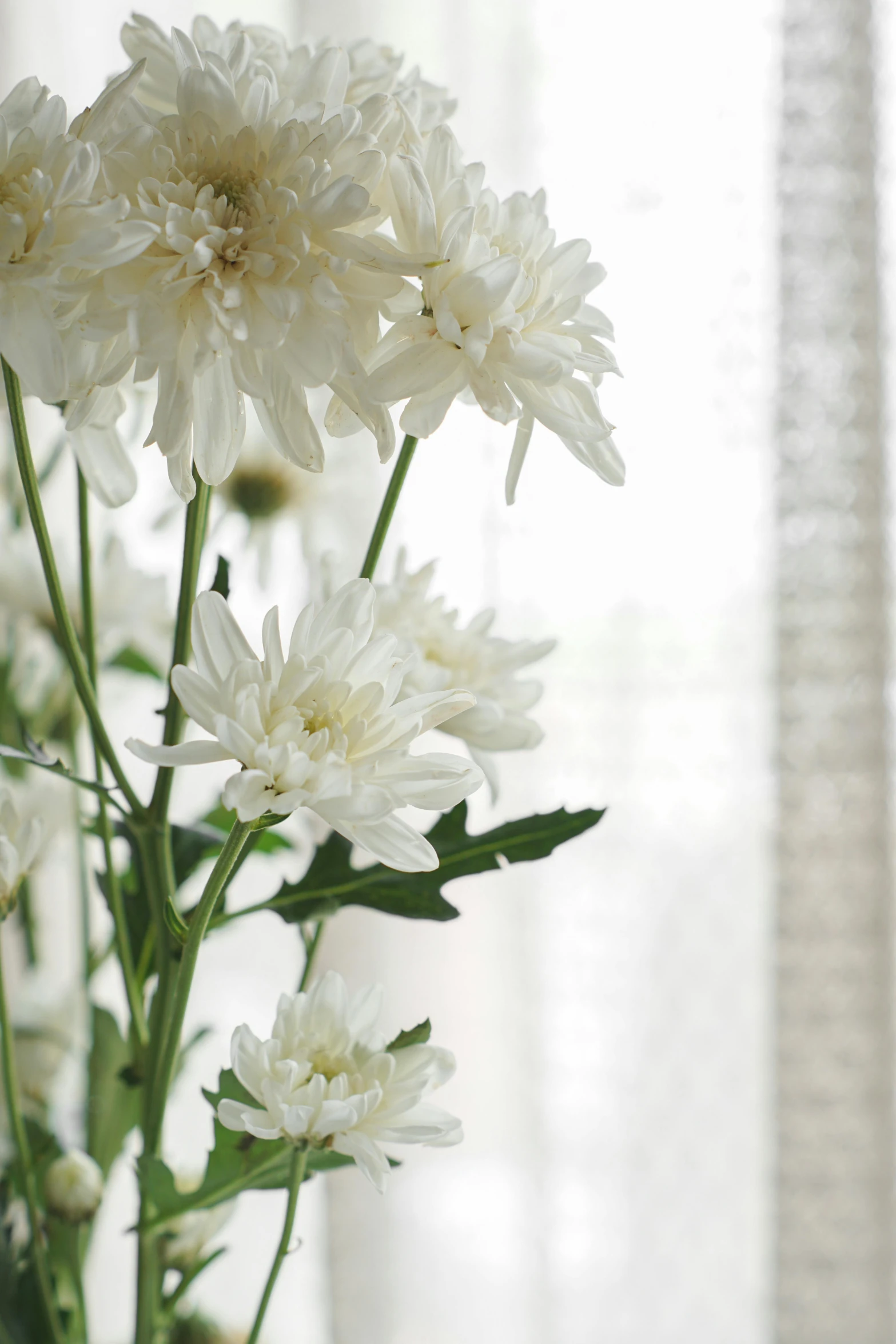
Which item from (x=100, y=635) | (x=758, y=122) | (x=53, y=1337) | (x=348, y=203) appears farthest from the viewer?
(x=758, y=122)

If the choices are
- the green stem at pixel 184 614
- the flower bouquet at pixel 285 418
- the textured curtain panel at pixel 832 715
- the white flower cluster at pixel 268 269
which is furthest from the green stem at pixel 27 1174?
the textured curtain panel at pixel 832 715

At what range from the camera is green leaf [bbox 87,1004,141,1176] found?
0.46 metres

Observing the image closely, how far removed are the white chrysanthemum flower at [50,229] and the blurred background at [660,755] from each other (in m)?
0.52

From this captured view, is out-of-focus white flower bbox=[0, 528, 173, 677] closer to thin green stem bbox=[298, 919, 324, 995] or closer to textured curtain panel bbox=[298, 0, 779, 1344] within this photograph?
thin green stem bbox=[298, 919, 324, 995]

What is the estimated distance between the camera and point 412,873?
0.34 m

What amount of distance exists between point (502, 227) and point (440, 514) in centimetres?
54

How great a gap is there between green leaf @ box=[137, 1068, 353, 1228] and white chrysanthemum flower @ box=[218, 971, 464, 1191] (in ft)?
0.11

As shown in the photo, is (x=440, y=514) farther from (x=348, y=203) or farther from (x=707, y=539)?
(x=348, y=203)

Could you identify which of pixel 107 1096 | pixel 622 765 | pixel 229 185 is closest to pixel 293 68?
pixel 229 185

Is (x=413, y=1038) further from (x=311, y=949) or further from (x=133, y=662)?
(x=133, y=662)

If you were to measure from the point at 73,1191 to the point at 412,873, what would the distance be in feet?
0.63

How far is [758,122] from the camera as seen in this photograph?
0.79 meters

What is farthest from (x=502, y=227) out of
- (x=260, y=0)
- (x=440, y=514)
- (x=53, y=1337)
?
(x=260, y=0)

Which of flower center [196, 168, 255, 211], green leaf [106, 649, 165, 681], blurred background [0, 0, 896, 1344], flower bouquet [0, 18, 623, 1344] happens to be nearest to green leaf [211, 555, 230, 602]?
flower bouquet [0, 18, 623, 1344]
